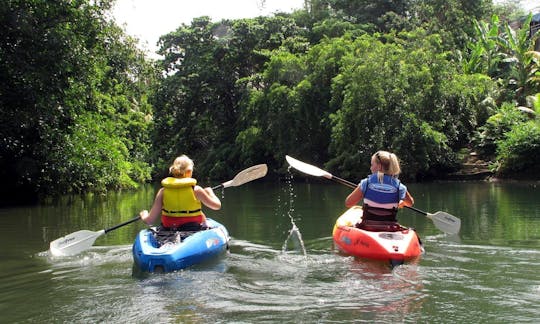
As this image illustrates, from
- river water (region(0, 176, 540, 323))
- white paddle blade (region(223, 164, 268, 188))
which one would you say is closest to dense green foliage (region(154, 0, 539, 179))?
river water (region(0, 176, 540, 323))

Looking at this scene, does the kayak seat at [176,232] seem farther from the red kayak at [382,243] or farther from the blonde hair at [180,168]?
the red kayak at [382,243]

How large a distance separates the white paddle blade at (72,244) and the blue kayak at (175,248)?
1.11m

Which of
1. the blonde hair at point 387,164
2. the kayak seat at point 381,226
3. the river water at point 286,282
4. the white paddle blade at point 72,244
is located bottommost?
the river water at point 286,282

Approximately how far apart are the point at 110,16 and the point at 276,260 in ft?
37.5

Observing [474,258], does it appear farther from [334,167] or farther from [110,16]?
[334,167]

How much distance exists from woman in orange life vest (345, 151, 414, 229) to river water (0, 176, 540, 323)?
1.91 ft

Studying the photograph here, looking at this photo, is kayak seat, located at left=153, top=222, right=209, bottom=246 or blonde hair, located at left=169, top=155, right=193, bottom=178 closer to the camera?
kayak seat, located at left=153, top=222, right=209, bottom=246

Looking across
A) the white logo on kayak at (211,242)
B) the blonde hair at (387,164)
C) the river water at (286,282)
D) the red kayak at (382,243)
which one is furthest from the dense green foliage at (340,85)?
the white logo on kayak at (211,242)

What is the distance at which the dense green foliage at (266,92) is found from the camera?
1438 centimetres

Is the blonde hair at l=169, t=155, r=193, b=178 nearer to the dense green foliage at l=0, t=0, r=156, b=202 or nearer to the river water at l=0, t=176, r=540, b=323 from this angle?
the river water at l=0, t=176, r=540, b=323

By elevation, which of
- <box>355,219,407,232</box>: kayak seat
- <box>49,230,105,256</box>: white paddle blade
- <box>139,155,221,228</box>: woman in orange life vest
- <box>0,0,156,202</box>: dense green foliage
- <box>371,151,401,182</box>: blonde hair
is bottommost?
<box>49,230,105,256</box>: white paddle blade

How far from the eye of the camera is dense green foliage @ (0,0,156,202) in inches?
549

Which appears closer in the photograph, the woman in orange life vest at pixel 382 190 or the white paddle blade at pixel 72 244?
the woman in orange life vest at pixel 382 190

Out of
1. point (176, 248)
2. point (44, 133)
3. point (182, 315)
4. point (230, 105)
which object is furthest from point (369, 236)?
point (230, 105)
